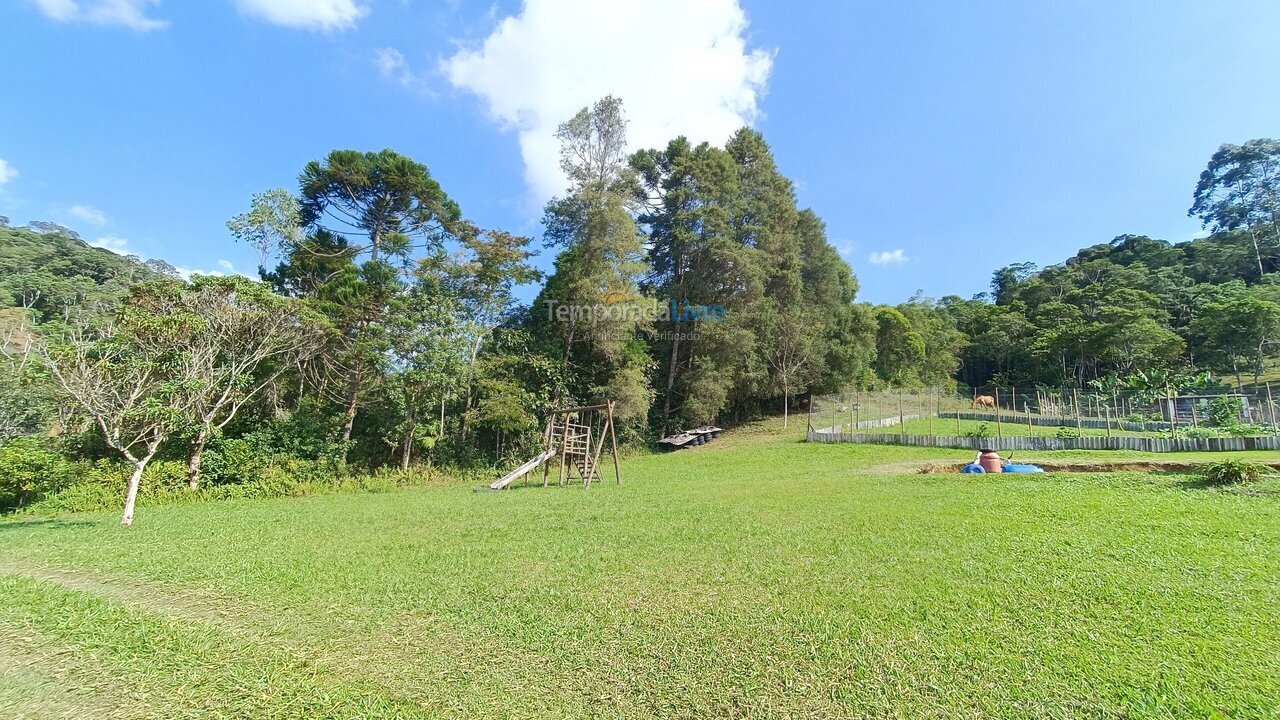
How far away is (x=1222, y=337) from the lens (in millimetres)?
28516

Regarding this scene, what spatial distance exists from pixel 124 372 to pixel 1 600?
16.9 feet

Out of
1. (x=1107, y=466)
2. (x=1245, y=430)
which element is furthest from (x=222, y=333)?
(x=1245, y=430)

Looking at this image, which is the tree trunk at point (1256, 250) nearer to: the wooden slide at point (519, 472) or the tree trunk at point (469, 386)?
the wooden slide at point (519, 472)

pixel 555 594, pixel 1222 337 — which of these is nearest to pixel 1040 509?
pixel 555 594

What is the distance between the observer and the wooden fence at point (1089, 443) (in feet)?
37.0

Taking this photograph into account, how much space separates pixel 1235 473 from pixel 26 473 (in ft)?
68.4

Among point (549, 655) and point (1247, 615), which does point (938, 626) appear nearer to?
point (1247, 615)

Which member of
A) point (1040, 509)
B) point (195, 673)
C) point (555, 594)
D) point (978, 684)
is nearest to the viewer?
point (978, 684)

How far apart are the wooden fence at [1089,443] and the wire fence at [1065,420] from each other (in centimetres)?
2

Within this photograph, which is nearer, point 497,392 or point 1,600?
point 1,600

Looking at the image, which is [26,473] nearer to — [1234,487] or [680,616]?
[680,616]

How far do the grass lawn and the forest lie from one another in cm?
447

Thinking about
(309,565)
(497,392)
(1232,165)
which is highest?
(1232,165)

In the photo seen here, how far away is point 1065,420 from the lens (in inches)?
765
